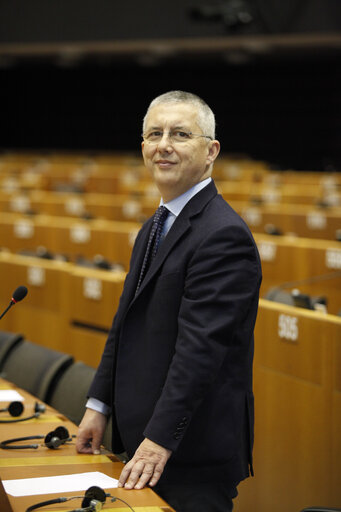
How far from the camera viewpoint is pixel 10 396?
2.22m

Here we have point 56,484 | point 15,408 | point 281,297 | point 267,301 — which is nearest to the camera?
point 56,484

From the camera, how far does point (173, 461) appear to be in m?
1.57

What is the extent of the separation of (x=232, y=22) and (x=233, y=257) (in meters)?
8.78

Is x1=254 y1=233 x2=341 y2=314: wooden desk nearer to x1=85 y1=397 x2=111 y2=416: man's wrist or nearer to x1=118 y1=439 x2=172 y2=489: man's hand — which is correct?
x1=85 y1=397 x2=111 y2=416: man's wrist

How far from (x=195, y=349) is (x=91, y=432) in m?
0.44

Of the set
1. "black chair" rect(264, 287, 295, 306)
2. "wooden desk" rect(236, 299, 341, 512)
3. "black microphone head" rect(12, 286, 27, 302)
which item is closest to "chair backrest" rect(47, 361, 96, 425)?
"black microphone head" rect(12, 286, 27, 302)

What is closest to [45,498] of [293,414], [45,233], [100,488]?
[100,488]

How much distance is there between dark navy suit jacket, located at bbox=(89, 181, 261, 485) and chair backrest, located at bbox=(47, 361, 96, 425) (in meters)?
0.61

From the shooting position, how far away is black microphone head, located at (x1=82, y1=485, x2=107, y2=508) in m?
1.38

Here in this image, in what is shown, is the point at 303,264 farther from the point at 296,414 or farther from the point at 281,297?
the point at 296,414

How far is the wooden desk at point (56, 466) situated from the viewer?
142cm

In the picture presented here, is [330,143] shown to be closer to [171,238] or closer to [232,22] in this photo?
[232,22]

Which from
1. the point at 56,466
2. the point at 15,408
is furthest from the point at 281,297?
the point at 56,466

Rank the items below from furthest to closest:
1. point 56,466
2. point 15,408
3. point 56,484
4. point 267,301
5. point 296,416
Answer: point 267,301, point 296,416, point 15,408, point 56,466, point 56,484
